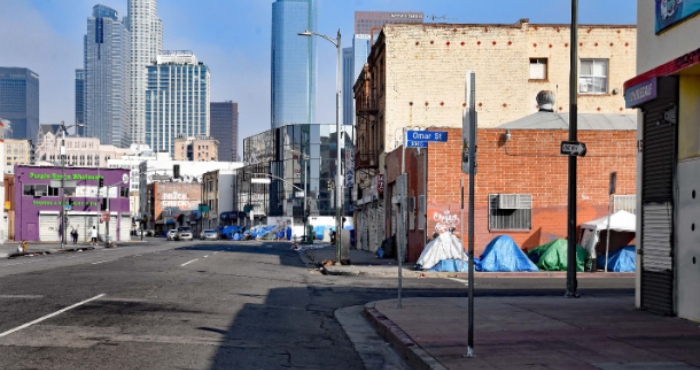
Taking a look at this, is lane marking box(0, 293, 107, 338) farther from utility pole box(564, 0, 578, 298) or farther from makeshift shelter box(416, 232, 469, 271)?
makeshift shelter box(416, 232, 469, 271)

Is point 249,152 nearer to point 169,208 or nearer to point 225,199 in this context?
point 225,199

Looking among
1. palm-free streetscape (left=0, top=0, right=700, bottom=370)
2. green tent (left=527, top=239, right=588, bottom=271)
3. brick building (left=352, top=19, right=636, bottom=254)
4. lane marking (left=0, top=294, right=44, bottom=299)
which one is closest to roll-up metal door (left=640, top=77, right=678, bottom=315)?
palm-free streetscape (left=0, top=0, right=700, bottom=370)

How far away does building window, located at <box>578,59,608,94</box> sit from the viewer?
139ft

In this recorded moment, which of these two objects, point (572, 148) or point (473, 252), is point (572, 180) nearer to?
point (572, 148)

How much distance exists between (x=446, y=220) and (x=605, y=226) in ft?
19.5

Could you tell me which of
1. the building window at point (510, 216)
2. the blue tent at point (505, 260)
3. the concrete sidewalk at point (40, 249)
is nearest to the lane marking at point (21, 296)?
the blue tent at point (505, 260)

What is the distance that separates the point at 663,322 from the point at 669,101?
3525mm

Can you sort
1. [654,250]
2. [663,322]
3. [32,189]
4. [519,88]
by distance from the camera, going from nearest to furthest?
[663,322]
[654,250]
[519,88]
[32,189]

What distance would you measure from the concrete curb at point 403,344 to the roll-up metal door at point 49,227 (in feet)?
251

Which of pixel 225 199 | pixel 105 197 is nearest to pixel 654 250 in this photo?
pixel 105 197

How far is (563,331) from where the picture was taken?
11.3 metres

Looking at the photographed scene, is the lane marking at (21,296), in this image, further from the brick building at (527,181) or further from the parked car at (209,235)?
the parked car at (209,235)

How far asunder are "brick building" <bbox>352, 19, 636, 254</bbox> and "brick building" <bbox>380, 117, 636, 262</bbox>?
A: 1134cm

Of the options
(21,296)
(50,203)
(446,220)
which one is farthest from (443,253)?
(50,203)
